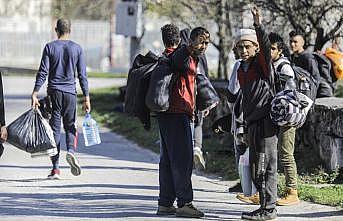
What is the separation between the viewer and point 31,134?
34.9ft

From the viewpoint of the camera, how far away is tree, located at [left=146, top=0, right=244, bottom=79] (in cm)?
1893

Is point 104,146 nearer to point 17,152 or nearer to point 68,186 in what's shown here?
point 17,152

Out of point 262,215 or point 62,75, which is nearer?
point 262,215

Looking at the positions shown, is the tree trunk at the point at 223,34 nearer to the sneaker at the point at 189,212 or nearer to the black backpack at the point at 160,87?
the black backpack at the point at 160,87

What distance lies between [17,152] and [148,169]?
261cm

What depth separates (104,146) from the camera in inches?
607

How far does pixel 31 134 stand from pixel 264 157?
3.15m

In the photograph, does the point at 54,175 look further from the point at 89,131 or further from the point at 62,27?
the point at 62,27

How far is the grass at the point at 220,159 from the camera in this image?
33.0ft

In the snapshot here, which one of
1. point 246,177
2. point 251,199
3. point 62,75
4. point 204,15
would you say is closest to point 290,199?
point 251,199

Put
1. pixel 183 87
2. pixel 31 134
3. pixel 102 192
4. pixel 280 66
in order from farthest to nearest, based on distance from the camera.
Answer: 1. pixel 31 134
2. pixel 102 192
3. pixel 280 66
4. pixel 183 87

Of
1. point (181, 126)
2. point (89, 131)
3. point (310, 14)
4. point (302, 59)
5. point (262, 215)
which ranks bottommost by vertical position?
point (262, 215)

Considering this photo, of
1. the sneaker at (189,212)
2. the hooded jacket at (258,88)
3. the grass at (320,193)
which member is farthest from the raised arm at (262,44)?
the grass at (320,193)

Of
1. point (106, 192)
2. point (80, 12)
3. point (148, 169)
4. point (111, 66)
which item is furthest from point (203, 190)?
point (80, 12)
